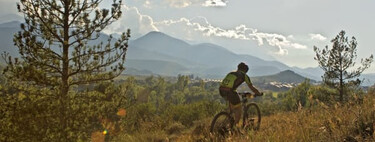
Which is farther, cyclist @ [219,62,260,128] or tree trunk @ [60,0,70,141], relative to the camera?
tree trunk @ [60,0,70,141]

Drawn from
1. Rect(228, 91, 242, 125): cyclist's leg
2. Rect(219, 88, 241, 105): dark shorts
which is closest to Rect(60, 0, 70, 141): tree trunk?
Rect(219, 88, 241, 105): dark shorts

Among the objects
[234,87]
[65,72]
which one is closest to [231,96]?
[234,87]

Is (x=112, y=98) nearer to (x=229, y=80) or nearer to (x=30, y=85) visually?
(x=30, y=85)

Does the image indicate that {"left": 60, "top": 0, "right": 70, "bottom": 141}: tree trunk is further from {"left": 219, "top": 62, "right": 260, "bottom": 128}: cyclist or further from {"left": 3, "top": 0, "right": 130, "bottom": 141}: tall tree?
{"left": 219, "top": 62, "right": 260, "bottom": 128}: cyclist

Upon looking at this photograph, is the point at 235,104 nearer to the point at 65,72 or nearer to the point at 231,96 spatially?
the point at 231,96

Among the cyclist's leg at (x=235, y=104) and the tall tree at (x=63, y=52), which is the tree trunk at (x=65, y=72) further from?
the cyclist's leg at (x=235, y=104)

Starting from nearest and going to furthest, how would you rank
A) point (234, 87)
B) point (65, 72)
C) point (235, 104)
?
1. point (234, 87)
2. point (235, 104)
3. point (65, 72)

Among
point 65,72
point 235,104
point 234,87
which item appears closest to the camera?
Answer: point 234,87

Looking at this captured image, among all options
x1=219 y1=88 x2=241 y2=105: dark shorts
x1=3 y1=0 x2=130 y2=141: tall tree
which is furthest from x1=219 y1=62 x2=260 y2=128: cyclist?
x1=3 y1=0 x2=130 y2=141: tall tree

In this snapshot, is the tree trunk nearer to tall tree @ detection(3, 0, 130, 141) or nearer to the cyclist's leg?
tall tree @ detection(3, 0, 130, 141)

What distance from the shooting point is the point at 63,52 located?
31.8 feet

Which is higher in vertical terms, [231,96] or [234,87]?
[234,87]

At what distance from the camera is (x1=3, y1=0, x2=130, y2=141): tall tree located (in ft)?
29.4

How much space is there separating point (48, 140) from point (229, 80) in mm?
5765
